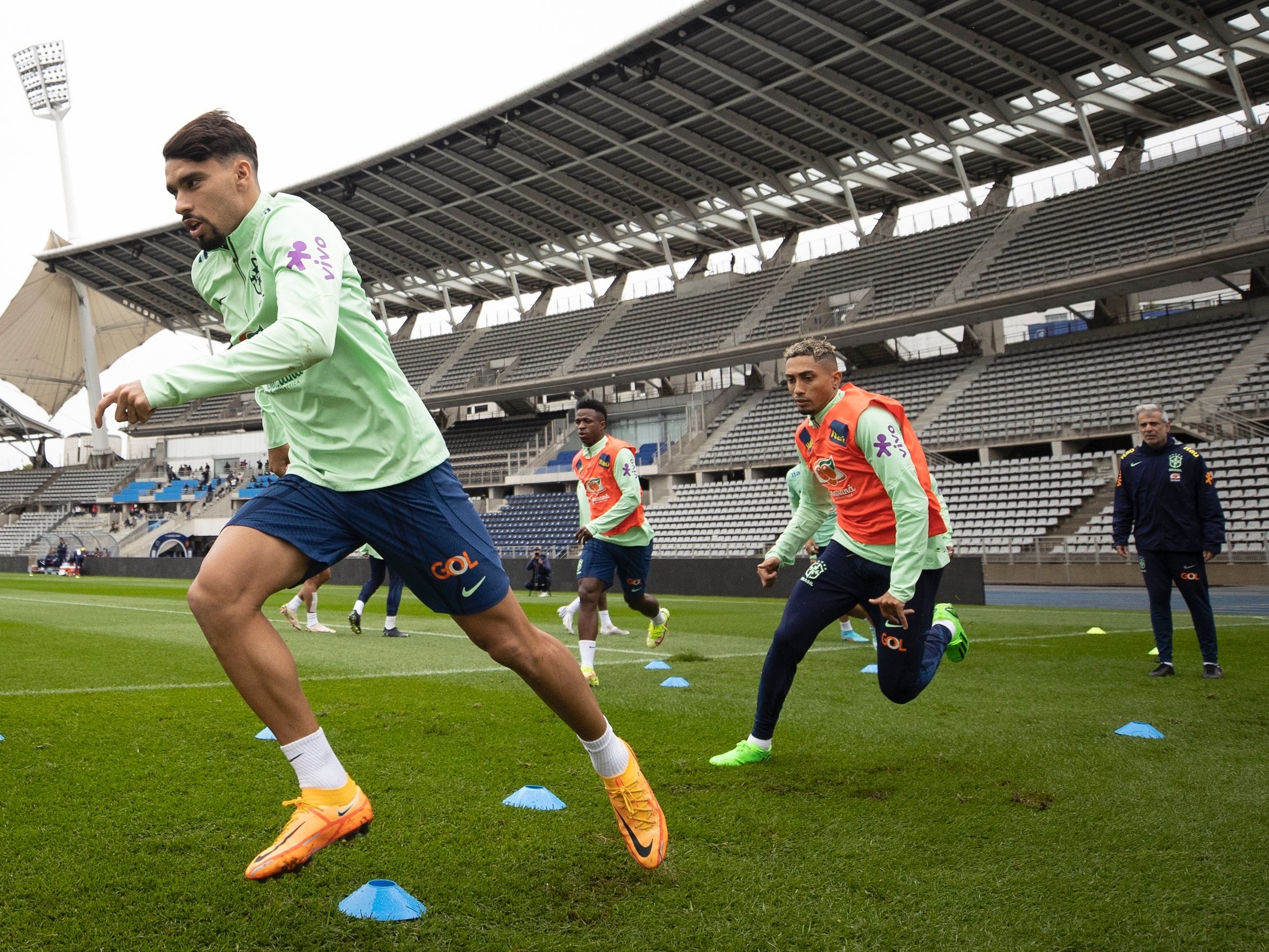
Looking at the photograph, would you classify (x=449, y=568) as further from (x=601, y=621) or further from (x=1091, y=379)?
(x=1091, y=379)

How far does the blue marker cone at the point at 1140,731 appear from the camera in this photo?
4.95 m

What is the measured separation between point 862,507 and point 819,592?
46 centimetres

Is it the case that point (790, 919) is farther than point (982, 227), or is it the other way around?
point (982, 227)

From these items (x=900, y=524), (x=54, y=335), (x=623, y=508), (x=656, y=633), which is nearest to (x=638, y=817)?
(x=900, y=524)

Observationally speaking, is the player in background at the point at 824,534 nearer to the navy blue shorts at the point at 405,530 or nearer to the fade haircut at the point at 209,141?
the navy blue shorts at the point at 405,530

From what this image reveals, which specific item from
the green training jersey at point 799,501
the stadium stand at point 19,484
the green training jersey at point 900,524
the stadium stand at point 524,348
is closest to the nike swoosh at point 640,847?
the green training jersey at point 900,524

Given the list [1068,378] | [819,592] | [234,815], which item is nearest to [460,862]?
[234,815]

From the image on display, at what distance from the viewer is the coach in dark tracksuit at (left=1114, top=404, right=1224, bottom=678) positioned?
24.0 ft

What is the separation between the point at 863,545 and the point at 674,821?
1.72 meters

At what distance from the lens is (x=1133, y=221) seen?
2775 cm

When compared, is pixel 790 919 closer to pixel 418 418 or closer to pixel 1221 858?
pixel 1221 858

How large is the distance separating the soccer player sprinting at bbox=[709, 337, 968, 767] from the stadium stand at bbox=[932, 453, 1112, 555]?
19949 mm

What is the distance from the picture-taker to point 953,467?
87.2 ft

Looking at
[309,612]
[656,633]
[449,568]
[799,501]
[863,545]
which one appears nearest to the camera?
[449,568]
